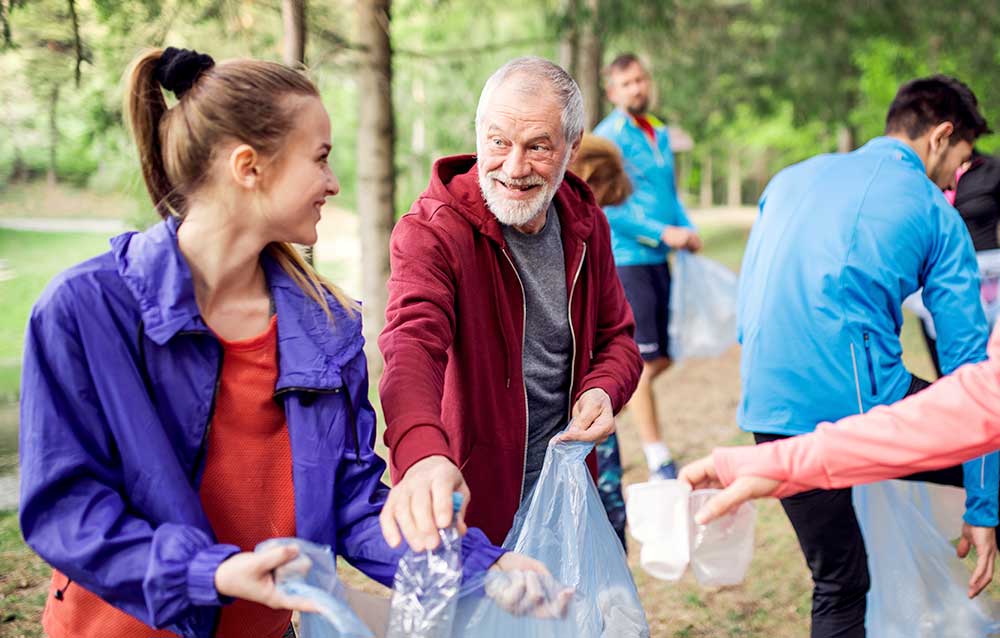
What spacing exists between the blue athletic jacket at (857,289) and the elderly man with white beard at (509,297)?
20.8 inches

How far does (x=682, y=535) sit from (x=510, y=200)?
0.99 meters

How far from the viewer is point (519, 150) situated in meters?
2.51

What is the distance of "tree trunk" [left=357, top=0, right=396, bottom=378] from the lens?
7273mm

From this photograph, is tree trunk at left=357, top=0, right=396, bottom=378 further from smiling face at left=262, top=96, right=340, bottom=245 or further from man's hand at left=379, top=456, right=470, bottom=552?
man's hand at left=379, top=456, right=470, bottom=552

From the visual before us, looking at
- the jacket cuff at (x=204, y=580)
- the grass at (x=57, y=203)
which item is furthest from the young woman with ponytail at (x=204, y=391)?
the grass at (x=57, y=203)

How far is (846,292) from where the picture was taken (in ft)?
9.43

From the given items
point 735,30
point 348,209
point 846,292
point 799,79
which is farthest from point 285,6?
point 348,209

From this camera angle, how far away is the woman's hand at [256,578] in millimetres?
1582

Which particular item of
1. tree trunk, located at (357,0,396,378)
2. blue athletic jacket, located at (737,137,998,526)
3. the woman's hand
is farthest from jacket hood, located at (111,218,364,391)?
tree trunk, located at (357,0,396,378)

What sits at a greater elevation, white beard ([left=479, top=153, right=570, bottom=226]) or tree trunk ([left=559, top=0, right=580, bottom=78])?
tree trunk ([left=559, top=0, right=580, bottom=78])

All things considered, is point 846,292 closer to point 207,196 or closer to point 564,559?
point 564,559

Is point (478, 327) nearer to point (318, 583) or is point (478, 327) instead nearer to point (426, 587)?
point (426, 587)

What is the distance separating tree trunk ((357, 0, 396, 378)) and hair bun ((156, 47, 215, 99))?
5443 mm

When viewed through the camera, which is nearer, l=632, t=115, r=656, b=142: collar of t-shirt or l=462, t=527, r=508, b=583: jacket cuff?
l=462, t=527, r=508, b=583: jacket cuff
